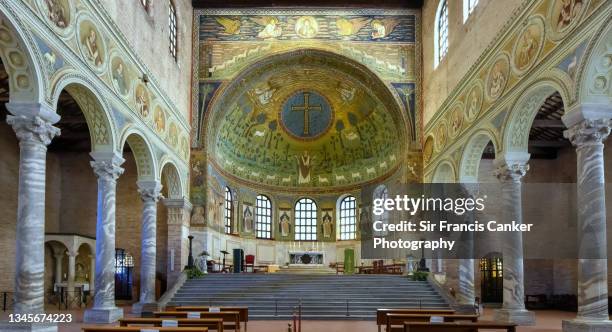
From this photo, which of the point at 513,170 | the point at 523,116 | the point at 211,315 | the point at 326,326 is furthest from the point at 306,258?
the point at 211,315

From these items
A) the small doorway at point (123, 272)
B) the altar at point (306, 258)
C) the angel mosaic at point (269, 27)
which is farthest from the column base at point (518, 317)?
the small doorway at point (123, 272)

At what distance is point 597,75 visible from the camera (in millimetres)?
15195

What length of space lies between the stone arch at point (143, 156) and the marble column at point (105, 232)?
3.19 metres

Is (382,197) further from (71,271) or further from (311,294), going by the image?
(71,271)

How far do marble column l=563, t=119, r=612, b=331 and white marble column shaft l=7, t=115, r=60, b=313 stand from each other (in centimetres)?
1296

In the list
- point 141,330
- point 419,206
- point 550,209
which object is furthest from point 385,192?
point 141,330

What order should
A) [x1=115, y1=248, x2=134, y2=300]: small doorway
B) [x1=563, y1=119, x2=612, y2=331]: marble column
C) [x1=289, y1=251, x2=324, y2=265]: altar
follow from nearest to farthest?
[x1=563, y1=119, x2=612, y2=331]: marble column < [x1=115, y1=248, x2=134, y2=300]: small doorway < [x1=289, y1=251, x2=324, y2=265]: altar

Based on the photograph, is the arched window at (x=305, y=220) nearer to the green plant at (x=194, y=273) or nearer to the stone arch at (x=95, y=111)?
the green plant at (x=194, y=273)

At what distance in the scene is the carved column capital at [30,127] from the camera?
15.2m

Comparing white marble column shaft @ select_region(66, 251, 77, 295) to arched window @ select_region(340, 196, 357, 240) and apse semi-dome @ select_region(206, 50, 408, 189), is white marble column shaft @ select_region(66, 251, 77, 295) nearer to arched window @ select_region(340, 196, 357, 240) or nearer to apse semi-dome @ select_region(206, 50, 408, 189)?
apse semi-dome @ select_region(206, 50, 408, 189)

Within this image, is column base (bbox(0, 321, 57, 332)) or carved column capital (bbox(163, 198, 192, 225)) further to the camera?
carved column capital (bbox(163, 198, 192, 225))

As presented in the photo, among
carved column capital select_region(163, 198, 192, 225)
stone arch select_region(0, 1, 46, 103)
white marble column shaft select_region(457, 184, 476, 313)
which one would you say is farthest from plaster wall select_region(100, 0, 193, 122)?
white marble column shaft select_region(457, 184, 476, 313)

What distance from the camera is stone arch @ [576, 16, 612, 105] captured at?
14.6 meters

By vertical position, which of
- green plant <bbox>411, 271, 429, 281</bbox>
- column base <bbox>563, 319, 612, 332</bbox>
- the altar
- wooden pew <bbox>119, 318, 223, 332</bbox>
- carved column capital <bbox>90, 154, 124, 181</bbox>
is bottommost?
column base <bbox>563, 319, 612, 332</bbox>
